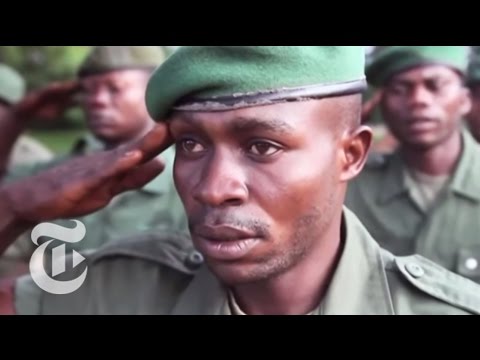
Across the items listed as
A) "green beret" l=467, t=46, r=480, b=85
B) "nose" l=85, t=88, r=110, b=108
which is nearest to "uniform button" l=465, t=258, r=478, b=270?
"green beret" l=467, t=46, r=480, b=85

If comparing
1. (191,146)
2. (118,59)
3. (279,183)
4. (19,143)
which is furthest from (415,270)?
(19,143)

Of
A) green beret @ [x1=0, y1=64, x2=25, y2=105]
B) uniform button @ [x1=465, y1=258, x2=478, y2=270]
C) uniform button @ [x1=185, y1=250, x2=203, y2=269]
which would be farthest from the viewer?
green beret @ [x1=0, y1=64, x2=25, y2=105]

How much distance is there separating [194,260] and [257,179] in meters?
0.30

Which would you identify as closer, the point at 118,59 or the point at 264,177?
the point at 264,177

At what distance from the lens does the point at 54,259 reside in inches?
68.7

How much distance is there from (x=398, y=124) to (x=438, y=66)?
191mm

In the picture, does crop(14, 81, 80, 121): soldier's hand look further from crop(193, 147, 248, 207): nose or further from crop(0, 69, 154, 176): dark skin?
crop(193, 147, 248, 207): nose

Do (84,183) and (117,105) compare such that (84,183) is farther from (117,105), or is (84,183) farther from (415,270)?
(117,105)

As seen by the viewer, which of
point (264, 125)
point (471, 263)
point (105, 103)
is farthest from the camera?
point (105, 103)

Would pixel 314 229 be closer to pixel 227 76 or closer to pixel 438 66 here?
pixel 227 76

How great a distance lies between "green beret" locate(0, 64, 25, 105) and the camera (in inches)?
114

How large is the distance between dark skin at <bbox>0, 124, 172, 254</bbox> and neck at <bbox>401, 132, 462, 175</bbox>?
3.02 ft

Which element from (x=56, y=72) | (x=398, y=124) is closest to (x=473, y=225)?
(x=398, y=124)

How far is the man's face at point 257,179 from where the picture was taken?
140 centimetres
